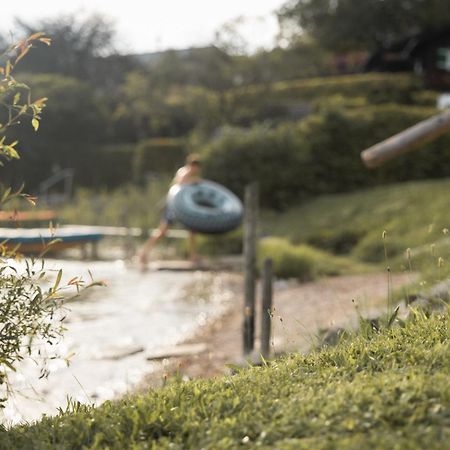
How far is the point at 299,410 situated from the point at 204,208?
1100 centimetres

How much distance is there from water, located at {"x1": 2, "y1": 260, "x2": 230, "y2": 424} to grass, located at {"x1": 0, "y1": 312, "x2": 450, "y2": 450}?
58 centimetres

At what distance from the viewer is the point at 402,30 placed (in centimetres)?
3891

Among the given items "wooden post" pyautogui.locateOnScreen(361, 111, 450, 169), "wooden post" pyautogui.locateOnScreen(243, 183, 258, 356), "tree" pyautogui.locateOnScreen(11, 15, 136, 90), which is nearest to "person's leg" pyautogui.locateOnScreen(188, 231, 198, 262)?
"wooden post" pyautogui.locateOnScreen(243, 183, 258, 356)

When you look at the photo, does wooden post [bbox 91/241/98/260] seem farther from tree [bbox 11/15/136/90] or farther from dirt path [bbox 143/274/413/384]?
tree [bbox 11/15/136/90]

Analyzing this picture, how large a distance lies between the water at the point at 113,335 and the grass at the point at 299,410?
1.89ft

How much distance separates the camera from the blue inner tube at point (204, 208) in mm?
13430

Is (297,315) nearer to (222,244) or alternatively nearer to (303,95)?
(222,244)

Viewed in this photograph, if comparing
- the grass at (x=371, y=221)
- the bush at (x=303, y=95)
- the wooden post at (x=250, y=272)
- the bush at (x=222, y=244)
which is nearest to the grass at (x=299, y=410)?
the wooden post at (x=250, y=272)

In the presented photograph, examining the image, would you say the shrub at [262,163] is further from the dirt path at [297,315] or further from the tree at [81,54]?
the tree at [81,54]

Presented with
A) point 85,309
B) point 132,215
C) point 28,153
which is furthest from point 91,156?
point 85,309

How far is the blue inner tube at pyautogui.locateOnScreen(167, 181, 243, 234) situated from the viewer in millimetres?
13430

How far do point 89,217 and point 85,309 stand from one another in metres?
9.49

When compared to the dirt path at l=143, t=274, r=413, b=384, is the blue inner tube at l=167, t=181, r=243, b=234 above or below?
above

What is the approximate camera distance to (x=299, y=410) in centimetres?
285
